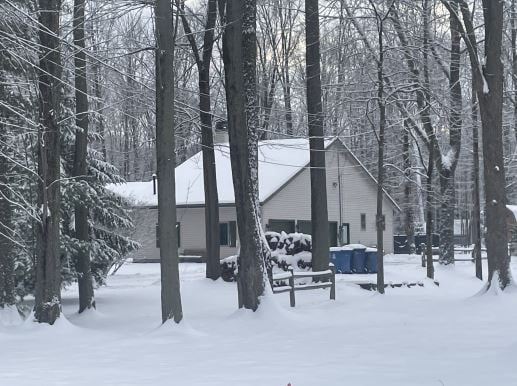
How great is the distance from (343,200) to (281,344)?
3144 cm

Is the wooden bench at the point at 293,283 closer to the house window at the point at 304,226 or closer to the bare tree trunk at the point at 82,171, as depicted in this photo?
the bare tree trunk at the point at 82,171

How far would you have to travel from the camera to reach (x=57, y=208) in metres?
14.4

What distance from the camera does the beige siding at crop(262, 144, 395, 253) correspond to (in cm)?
3941

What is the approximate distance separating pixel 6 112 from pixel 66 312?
6099mm

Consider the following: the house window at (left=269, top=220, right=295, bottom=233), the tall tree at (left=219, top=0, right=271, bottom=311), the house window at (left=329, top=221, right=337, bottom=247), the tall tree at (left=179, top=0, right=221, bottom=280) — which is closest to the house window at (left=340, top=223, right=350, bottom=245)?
the house window at (left=329, top=221, right=337, bottom=247)

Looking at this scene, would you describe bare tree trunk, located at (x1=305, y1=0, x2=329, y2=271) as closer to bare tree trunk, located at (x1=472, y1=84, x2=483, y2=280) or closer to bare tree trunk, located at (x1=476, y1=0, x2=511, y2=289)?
bare tree trunk, located at (x1=476, y1=0, x2=511, y2=289)

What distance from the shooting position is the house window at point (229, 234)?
130 feet

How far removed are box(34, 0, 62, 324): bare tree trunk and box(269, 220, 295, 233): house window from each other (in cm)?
2448

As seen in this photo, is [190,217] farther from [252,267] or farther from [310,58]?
[252,267]

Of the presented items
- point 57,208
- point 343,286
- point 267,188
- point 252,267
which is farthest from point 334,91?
point 267,188

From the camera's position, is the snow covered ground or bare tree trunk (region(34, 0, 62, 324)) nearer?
the snow covered ground

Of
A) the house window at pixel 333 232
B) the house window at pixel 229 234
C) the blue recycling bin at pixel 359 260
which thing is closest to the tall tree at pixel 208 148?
the blue recycling bin at pixel 359 260

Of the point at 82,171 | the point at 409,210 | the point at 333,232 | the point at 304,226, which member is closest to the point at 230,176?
the point at 304,226

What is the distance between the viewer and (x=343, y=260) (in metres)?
30.1
